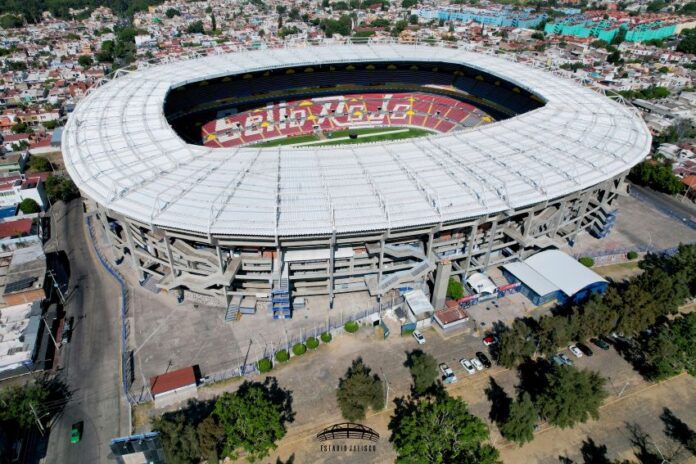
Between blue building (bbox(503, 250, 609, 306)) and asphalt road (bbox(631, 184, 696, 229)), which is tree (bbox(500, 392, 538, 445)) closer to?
blue building (bbox(503, 250, 609, 306))

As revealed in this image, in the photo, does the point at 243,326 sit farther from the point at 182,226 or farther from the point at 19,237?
the point at 19,237

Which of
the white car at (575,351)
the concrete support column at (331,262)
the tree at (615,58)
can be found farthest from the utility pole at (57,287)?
the tree at (615,58)

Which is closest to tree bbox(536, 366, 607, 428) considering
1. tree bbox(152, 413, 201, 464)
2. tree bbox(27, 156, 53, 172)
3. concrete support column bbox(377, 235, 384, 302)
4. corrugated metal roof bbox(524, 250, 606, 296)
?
corrugated metal roof bbox(524, 250, 606, 296)

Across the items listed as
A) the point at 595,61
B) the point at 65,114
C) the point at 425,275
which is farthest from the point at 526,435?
the point at 595,61

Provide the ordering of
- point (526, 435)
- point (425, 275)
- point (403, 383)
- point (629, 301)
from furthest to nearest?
point (425, 275)
point (629, 301)
point (403, 383)
point (526, 435)

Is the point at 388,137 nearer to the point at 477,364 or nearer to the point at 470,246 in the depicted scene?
the point at 470,246

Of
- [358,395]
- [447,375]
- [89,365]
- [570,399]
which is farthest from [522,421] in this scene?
[89,365]
